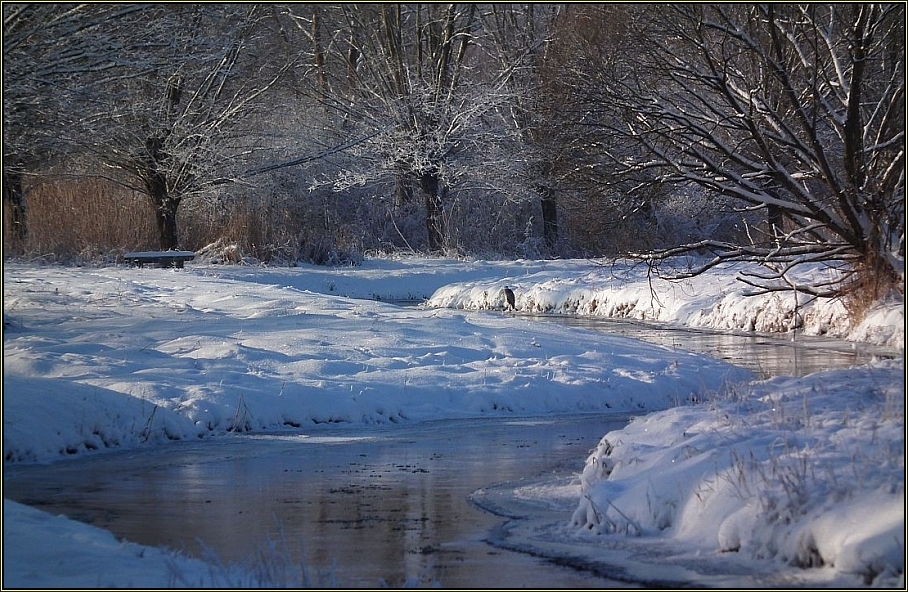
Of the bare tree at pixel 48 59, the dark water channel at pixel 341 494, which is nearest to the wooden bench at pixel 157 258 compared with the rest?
the bare tree at pixel 48 59

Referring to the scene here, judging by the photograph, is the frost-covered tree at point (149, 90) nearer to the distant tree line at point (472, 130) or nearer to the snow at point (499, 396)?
the distant tree line at point (472, 130)

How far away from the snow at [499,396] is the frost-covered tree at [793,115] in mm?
1364

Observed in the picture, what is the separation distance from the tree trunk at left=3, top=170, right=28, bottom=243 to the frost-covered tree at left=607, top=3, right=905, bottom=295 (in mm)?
13966

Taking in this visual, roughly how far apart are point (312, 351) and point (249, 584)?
26.3ft

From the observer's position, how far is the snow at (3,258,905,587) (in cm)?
613

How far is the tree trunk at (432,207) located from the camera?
34.4 metres

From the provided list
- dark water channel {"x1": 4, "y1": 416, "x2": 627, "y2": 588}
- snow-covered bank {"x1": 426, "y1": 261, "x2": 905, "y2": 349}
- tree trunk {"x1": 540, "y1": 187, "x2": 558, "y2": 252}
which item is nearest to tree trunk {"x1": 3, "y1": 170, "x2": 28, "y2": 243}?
snow-covered bank {"x1": 426, "y1": 261, "x2": 905, "y2": 349}

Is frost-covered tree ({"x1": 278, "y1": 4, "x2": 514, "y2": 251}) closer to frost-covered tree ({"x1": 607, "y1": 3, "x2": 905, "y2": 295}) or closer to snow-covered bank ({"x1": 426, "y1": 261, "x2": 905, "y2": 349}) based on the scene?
snow-covered bank ({"x1": 426, "y1": 261, "x2": 905, "y2": 349})

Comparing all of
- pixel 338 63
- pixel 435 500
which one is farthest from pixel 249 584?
pixel 338 63

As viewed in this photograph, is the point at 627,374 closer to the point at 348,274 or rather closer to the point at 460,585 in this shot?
the point at 460,585

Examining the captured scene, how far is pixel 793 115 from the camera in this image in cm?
1575

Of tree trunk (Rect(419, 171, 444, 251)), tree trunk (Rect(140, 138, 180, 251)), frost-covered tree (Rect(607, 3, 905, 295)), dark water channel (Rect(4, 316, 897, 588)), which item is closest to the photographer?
dark water channel (Rect(4, 316, 897, 588))

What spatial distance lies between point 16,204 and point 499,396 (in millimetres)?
16237

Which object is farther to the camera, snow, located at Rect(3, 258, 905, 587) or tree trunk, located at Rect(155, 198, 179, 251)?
tree trunk, located at Rect(155, 198, 179, 251)
